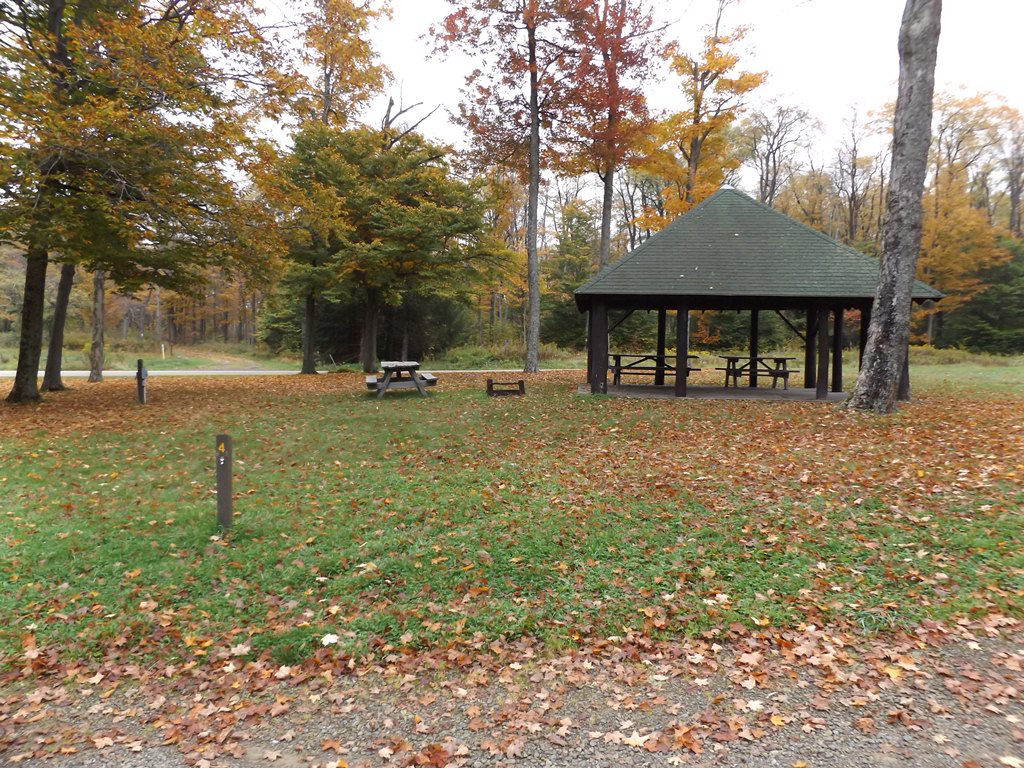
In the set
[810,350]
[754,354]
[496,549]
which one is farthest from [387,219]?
[496,549]

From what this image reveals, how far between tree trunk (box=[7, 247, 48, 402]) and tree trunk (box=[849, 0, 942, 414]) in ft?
55.9

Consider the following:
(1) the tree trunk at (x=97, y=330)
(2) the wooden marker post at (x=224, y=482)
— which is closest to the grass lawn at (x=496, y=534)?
(2) the wooden marker post at (x=224, y=482)

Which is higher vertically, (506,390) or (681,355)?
(681,355)

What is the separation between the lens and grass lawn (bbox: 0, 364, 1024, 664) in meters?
4.12

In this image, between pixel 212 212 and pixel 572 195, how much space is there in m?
30.0

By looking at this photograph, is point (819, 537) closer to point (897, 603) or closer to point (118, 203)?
point (897, 603)

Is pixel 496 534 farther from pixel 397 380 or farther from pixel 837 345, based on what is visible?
pixel 837 345

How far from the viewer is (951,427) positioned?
9.27m

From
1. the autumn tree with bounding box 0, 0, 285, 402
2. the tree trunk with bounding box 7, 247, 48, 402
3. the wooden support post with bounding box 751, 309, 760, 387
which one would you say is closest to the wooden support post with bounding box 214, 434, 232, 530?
the autumn tree with bounding box 0, 0, 285, 402

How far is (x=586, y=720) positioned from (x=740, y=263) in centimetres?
1313

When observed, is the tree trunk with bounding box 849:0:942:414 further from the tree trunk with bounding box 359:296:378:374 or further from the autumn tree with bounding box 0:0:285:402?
the tree trunk with bounding box 359:296:378:374

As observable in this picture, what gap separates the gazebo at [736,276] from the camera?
43.4ft

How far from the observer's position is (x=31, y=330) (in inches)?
490

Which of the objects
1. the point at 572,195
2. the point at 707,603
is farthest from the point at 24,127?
the point at 572,195
